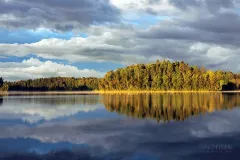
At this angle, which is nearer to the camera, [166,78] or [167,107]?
[167,107]

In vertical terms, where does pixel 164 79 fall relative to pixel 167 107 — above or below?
above

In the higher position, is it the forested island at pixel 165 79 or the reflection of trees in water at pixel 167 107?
the forested island at pixel 165 79

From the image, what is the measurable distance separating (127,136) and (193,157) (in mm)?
7744

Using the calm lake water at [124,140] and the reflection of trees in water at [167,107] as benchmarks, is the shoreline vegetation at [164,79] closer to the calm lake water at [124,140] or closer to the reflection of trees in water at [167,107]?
the reflection of trees in water at [167,107]

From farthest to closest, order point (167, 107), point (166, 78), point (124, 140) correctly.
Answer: point (166, 78)
point (167, 107)
point (124, 140)

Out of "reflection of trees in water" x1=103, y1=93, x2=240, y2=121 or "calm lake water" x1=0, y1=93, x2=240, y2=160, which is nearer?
"calm lake water" x1=0, y1=93, x2=240, y2=160

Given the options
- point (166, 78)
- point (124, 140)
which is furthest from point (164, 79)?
point (124, 140)

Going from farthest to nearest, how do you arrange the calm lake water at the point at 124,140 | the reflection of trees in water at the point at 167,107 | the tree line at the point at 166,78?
1. the tree line at the point at 166,78
2. the reflection of trees in water at the point at 167,107
3. the calm lake water at the point at 124,140

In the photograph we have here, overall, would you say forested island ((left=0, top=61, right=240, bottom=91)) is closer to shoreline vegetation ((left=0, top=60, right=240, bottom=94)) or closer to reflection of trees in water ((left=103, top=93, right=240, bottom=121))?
shoreline vegetation ((left=0, top=60, right=240, bottom=94))

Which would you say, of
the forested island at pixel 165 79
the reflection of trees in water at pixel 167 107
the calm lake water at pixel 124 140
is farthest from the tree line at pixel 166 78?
the calm lake water at pixel 124 140

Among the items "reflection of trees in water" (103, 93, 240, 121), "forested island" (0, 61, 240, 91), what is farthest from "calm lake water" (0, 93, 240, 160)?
"forested island" (0, 61, 240, 91)

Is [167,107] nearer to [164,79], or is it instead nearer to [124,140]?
[124,140]

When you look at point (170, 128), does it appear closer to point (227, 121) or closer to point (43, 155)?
point (227, 121)

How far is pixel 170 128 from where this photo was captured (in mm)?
27328
